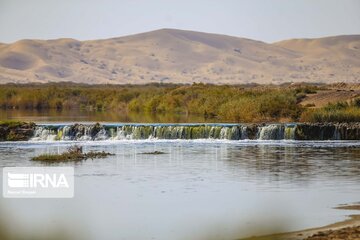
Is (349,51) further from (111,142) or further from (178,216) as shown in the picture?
(178,216)

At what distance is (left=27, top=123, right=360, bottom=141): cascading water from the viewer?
34.9 metres

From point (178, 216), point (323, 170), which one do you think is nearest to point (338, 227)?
point (178, 216)

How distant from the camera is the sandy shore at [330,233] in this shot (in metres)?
A: 14.7

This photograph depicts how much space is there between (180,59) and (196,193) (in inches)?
5759

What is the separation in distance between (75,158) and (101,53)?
5688 inches

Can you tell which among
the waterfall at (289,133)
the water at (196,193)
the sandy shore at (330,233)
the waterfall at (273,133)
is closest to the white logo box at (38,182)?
the water at (196,193)

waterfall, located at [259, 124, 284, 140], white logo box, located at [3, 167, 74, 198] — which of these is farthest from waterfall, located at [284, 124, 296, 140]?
white logo box, located at [3, 167, 74, 198]

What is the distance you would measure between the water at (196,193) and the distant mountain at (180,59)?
4374 inches

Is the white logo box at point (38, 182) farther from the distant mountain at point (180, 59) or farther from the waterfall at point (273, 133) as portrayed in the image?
the distant mountain at point (180, 59)

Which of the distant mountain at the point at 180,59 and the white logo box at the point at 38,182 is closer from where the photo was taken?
the white logo box at the point at 38,182

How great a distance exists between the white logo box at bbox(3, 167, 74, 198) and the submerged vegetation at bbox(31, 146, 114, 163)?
1.72 m

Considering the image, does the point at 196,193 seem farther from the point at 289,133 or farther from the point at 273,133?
the point at 289,133

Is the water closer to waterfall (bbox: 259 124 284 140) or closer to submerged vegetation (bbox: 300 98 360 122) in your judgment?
waterfall (bbox: 259 124 284 140)

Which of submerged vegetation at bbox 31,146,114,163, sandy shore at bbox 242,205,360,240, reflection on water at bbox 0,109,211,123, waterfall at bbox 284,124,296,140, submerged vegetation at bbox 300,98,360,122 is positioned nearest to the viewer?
sandy shore at bbox 242,205,360,240
